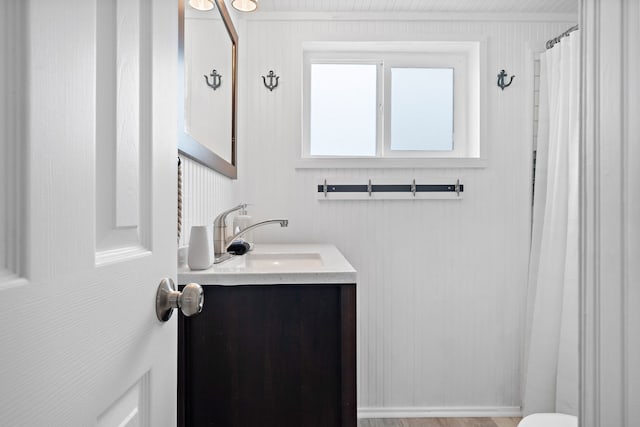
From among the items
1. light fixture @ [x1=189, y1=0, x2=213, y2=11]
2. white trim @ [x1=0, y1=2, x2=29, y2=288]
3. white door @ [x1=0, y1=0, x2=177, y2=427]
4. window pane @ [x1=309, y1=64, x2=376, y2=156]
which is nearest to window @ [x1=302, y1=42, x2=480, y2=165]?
window pane @ [x1=309, y1=64, x2=376, y2=156]

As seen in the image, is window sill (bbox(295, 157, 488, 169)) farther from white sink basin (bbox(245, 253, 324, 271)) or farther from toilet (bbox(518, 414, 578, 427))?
toilet (bbox(518, 414, 578, 427))

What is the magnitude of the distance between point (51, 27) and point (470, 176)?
2.27 metres

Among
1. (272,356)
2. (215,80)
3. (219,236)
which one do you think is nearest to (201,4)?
(215,80)

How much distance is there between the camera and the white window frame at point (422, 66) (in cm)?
234

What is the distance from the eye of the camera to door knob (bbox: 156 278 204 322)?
601mm

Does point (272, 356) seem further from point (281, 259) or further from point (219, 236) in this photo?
point (281, 259)

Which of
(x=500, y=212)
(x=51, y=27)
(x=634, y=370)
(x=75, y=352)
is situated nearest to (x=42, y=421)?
(x=75, y=352)

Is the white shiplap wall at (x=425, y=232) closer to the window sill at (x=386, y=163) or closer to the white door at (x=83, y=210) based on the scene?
the window sill at (x=386, y=163)

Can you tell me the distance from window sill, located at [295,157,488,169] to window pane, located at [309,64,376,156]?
0.14 meters

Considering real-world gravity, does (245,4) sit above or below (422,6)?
below

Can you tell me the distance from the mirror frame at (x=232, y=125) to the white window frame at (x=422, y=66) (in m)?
0.44

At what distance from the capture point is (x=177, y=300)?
0.63m

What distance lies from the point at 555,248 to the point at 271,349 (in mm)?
1622

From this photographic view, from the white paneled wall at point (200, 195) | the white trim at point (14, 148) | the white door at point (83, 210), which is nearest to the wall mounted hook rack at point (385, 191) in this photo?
the white paneled wall at point (200, 195)
